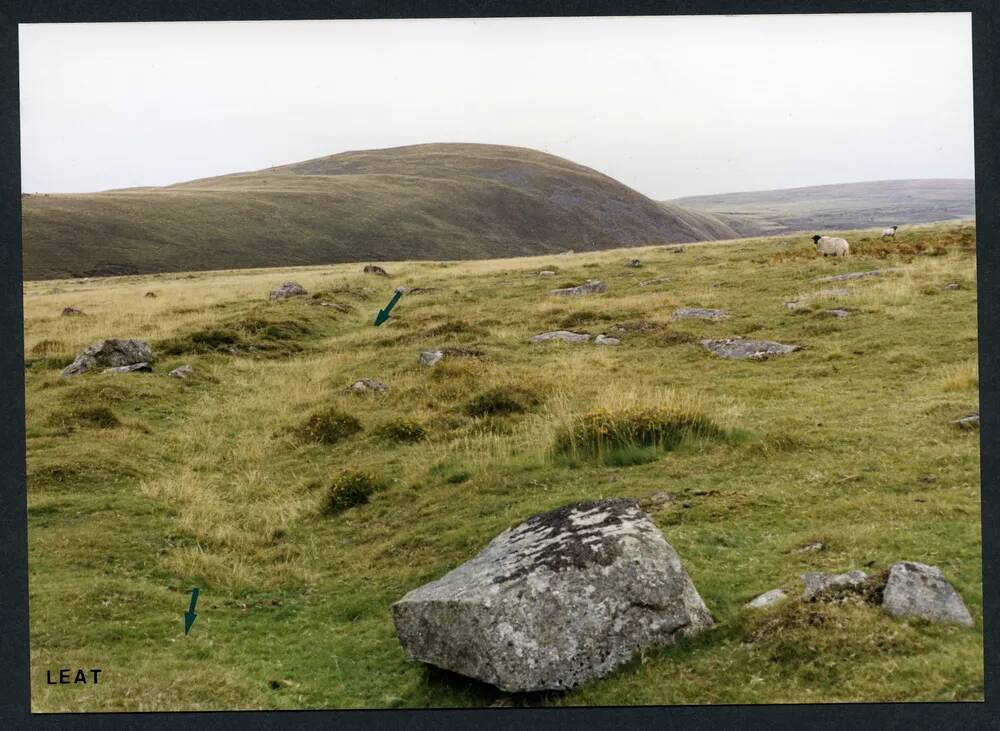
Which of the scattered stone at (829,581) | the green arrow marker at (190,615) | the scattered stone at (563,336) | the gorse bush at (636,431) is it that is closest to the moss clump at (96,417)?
the green arrow marker at (190,615)

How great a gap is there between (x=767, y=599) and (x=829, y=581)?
0.71m

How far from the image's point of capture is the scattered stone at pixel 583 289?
32.5 meters

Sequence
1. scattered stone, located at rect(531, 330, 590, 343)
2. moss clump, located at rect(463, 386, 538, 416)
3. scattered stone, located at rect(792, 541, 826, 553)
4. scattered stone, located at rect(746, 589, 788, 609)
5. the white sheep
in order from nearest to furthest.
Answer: scattered stone, located at rect(746, 589, 788, 609) → scattered stone, located at rect(792, 541, 826, 553) → moss clump, located at rect(463, 386, 538, 416) → scattered stone, located at rect(531, 330, 590, 343) → the white sheep

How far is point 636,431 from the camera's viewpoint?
14023 mm

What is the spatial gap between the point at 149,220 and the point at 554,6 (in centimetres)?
10749

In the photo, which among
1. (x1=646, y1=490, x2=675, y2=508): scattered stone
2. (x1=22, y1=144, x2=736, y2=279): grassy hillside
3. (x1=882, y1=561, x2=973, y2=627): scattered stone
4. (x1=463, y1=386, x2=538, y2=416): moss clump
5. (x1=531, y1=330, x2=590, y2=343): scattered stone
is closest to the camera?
(x1=882, y1=561, x2=973, y2=627): scattered stone

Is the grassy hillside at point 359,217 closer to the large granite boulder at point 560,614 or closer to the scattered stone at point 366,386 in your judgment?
the scattered stone at point 366,386

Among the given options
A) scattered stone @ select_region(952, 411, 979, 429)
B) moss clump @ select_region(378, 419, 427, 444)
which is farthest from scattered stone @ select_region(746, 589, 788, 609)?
moss clump @ select_region(378, 419, 427, 444)

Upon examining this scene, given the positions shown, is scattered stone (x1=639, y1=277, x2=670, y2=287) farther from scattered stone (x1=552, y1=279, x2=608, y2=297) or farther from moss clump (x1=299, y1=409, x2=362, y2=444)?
moss clump (x1=299, y1=409, x2=362, y2=444)

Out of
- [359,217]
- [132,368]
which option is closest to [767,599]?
[132,368]

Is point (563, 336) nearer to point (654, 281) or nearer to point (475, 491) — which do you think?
point (654, 281)

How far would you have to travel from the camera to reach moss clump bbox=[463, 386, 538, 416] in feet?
56.4

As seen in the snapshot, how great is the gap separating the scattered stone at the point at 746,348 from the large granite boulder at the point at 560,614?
39.1ft

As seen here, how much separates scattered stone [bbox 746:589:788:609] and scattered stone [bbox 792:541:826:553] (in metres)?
1.14
